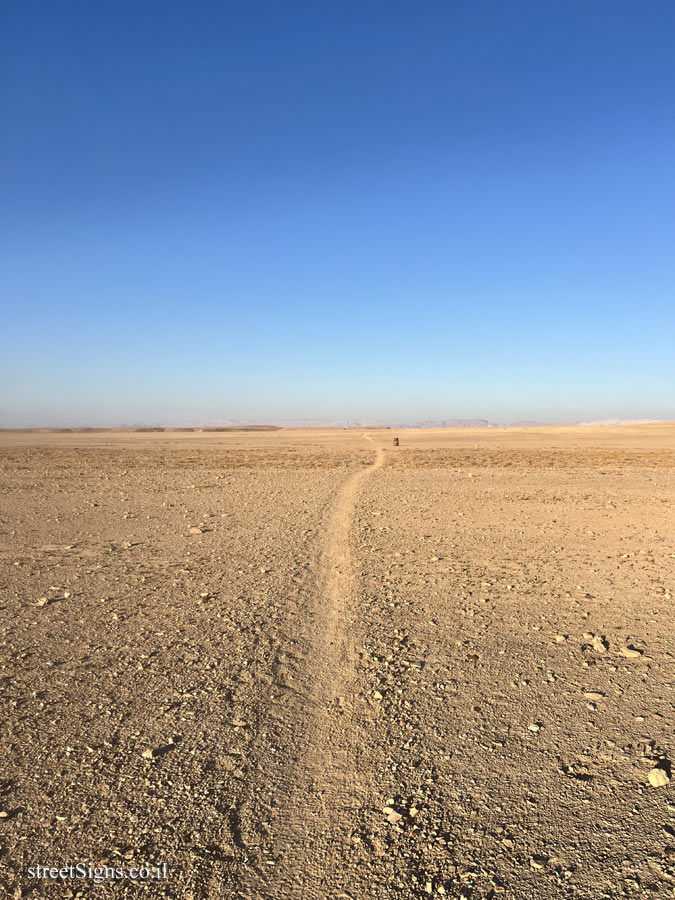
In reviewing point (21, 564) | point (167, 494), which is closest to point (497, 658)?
point (21, 564)

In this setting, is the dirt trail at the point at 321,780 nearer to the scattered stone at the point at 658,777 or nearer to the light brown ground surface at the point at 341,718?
the light brown ground surface at the point at 341,718

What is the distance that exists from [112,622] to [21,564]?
3.25m

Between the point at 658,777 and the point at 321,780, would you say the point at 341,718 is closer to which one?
the point at 321,780

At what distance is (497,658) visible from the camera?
5.02 m

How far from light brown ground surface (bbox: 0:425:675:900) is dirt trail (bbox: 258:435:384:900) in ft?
0.05

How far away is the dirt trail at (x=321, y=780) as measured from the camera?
2.64 meters

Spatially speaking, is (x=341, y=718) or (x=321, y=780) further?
(x=341, y=718)

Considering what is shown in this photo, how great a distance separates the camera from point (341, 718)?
4.00 m

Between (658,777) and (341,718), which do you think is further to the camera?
(341,718)

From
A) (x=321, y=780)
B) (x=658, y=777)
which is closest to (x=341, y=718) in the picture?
(x=321, y=780)

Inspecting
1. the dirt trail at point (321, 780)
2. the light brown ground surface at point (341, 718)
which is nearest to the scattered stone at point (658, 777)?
the light brown ground surface at point (341, 718)

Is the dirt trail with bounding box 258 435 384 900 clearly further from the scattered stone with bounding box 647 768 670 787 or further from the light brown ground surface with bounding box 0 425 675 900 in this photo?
the scattered stone with bounding box 647 768 670 787

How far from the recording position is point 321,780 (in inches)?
130

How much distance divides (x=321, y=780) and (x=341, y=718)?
2.36ft
